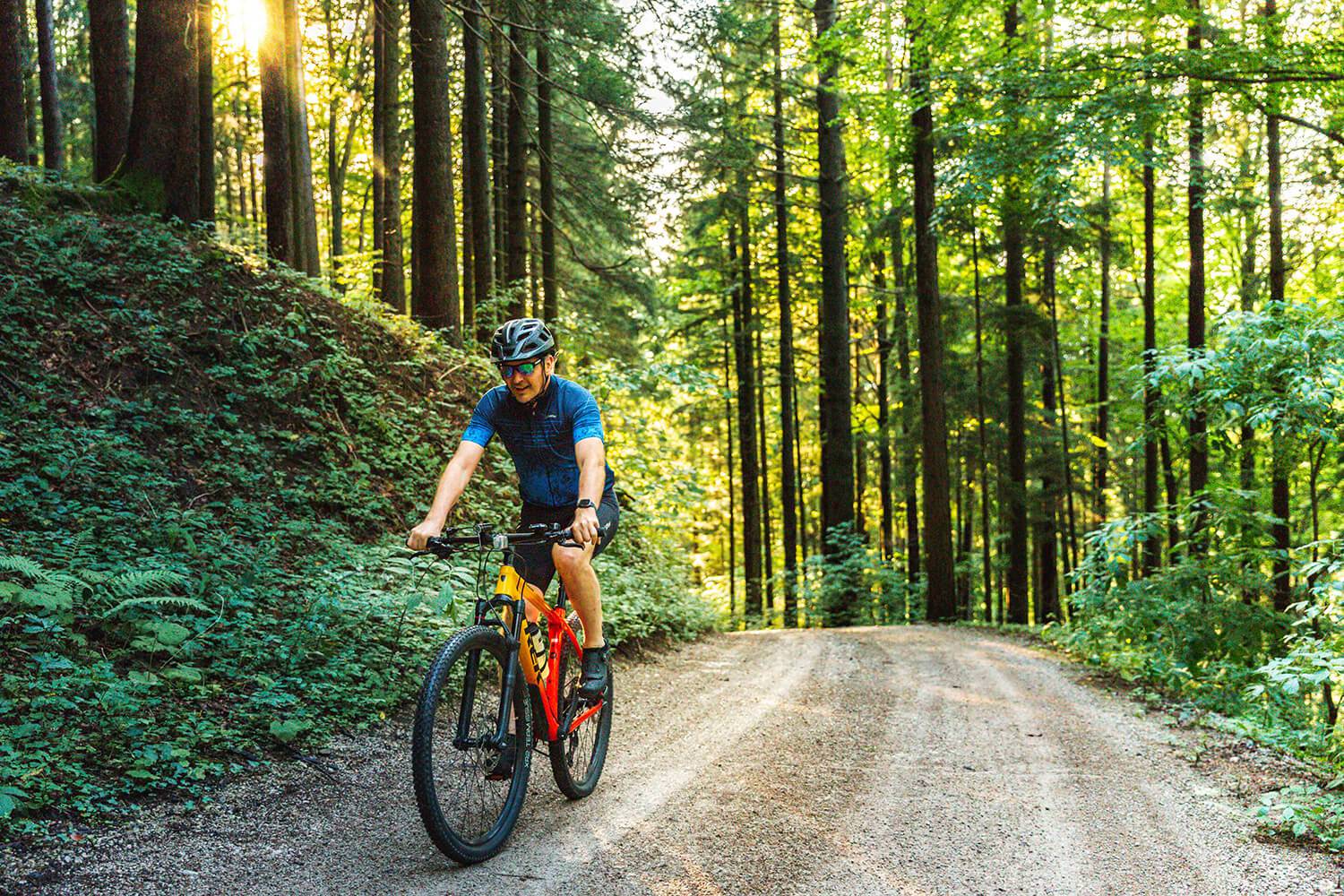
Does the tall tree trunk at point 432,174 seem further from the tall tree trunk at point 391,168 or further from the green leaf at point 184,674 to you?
the green leaf at point 184,674

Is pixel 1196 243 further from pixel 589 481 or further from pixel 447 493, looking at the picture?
pixel 447 493

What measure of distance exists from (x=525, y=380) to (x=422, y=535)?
2.99ft

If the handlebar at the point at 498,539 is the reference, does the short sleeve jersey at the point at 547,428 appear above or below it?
above

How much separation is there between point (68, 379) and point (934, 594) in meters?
12.8

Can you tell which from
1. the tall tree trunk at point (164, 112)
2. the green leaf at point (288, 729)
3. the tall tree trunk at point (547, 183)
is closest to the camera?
the green leaf at point (288, 729)

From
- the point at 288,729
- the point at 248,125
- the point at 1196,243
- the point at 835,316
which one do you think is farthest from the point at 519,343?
the point at 248,125

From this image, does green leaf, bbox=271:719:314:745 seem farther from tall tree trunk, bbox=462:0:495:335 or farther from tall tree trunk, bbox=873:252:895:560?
tall tree trunk, bbox=873:252:895:560

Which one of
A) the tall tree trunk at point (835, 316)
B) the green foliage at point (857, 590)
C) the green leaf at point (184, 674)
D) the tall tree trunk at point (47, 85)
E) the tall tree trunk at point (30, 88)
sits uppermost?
the tall tree trunk at point (30, 88)

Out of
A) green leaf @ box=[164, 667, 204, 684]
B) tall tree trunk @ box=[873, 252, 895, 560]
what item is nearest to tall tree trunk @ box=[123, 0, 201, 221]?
green leaf @ box=[164, 667, 204, 684]

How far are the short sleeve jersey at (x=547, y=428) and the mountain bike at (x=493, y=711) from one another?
0.51m

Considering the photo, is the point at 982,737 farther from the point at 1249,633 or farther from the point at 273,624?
the point at 273,624

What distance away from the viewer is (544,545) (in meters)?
4.52

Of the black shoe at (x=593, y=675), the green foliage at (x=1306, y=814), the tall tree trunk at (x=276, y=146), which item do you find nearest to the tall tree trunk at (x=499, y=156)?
the tall tree trunk at (x=276, y=146)

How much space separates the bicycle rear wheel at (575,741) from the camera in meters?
4.58
